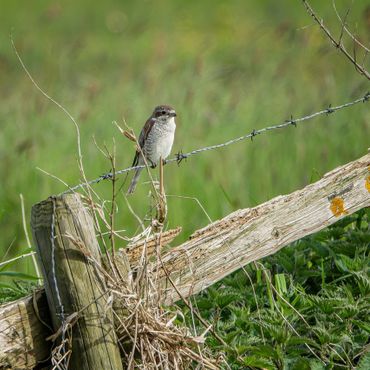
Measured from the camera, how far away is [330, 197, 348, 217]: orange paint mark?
4560 millimetres

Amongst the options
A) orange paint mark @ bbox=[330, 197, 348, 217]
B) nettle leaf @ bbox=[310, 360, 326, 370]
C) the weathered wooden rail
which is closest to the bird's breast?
orange paint mark @ bbox=[330, 197, 348, 217]

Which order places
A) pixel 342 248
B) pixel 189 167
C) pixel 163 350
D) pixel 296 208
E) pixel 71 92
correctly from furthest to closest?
pixel 71 92 < pixel 189 167 < pixel 342 248 < pixel 296 208 < pixel 163 350

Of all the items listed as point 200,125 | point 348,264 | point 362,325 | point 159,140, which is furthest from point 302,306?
point 200,125

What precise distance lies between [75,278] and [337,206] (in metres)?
1.48

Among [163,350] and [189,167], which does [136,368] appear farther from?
[189,167]

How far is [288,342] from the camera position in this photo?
4.03 metres

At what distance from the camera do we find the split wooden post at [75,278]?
3593mm

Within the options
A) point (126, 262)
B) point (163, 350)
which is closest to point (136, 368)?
point (163, 350)

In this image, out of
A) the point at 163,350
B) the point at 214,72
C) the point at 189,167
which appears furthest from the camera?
the point at 214,72

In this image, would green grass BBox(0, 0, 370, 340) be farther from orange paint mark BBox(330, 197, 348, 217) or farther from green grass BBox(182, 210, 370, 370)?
orange paint mark BBox(330, 197, 348, 217)

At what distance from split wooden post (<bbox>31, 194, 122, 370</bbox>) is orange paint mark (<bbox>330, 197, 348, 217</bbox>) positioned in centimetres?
135

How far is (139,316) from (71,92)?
7.36 m

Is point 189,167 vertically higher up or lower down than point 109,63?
lower down

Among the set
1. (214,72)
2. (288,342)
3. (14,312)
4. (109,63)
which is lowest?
(288,342)
